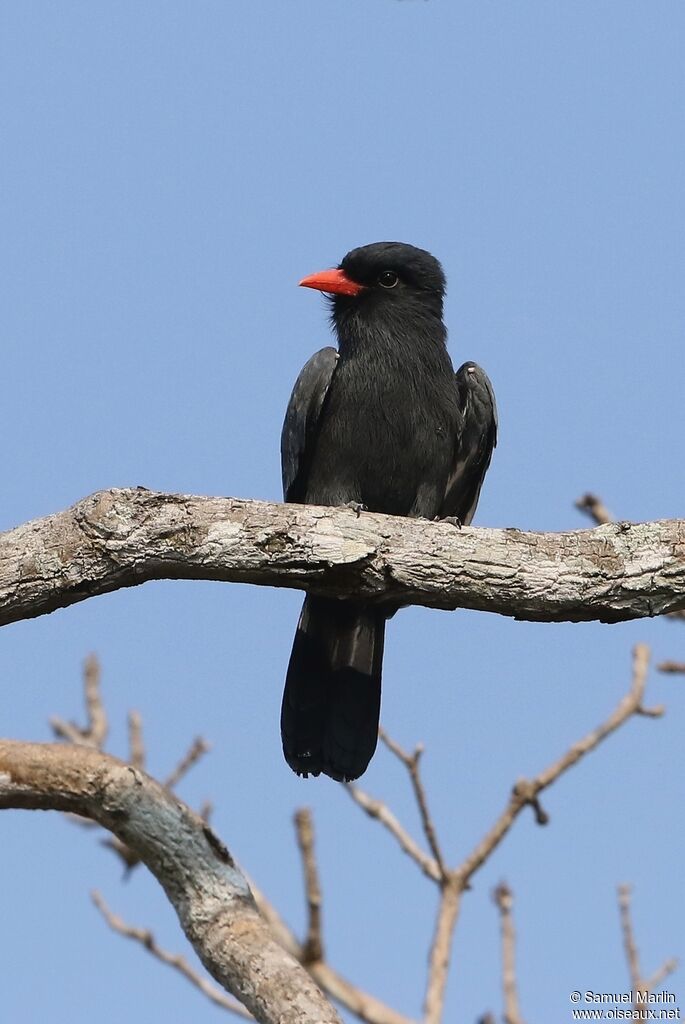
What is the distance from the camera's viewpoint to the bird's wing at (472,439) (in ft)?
21.1

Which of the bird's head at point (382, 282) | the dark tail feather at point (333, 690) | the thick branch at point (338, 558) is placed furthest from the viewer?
the bird's head at point (382, 282)

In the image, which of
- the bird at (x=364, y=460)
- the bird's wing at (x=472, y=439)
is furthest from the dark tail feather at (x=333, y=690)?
the bird's wing at (x=472, y=439)

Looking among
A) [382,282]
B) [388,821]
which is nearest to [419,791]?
[388,821]

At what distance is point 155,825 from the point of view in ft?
15.2

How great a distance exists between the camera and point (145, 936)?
6.12m

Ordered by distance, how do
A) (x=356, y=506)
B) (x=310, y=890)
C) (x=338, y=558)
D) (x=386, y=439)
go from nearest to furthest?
(x=338, y=558)
(x=310, y=890)
(x=356, y=506)
(x=386, y=439)

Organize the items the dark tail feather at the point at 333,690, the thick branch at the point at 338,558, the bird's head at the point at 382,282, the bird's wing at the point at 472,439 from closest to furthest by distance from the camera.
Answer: the thick branch at the point at 338,558 < the dark tail feather at the point at 333,690 < the bird's wing at the point at 472,439 < the bird's head at the point at 382,282

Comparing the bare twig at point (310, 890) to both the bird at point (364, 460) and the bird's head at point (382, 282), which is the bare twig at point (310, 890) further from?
the bird's head at point (382, 282)

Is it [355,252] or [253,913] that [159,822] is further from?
[355,252]

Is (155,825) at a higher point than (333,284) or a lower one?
lower

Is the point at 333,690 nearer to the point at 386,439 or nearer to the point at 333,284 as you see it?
the point at 386,439

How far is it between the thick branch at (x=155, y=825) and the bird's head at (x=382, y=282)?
9.45ft

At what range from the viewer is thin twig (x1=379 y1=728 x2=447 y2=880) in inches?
228

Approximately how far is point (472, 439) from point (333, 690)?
1.39 m
